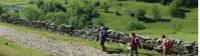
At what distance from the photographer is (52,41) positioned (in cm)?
4250

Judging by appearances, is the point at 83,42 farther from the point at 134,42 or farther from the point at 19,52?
the point at 134,42

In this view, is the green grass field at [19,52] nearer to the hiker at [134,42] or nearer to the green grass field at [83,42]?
the green grass field at [83,42]

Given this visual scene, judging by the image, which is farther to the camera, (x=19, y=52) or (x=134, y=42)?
(x=19, y=52)

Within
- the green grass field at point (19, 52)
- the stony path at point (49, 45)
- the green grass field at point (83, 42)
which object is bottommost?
the green grass field at point (83, 42)

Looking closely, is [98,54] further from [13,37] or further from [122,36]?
[13,37]

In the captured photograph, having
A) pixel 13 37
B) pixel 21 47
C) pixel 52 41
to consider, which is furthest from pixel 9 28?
pixel 21 47

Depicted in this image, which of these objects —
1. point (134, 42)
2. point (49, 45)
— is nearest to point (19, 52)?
point (49, 45)

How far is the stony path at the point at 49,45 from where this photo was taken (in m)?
36.2

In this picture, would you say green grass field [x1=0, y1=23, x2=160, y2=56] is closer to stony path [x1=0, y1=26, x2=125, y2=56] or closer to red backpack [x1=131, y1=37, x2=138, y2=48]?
stony path [x1=0, y1=26, x2=125, y2=56]

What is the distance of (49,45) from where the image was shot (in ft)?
131

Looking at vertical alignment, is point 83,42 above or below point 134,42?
below

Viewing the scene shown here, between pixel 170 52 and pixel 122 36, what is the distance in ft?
25.7

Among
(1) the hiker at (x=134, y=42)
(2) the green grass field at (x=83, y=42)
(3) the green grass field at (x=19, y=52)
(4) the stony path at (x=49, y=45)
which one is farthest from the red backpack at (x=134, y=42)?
(3) the green grass field at (x=19, y=52)


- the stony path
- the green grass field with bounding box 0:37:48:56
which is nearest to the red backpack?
the stony path
